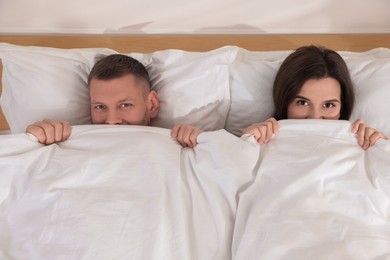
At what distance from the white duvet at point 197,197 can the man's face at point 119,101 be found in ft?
0.37

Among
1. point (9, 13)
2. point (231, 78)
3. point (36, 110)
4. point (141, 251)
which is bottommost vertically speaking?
point (141, 251)

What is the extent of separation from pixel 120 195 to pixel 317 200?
47 centimetres

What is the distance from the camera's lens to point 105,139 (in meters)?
1.13

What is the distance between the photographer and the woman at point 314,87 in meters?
1.28

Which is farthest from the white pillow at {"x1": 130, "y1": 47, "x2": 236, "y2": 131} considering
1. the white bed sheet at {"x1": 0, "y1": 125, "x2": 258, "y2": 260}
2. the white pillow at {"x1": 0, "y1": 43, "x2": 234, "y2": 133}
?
the white bed sheet at {"x1": 0, "y1": 125, "x2": 258, "y2": 260}

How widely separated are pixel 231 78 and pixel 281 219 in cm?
64

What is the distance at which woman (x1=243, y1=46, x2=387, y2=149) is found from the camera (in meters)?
1.28

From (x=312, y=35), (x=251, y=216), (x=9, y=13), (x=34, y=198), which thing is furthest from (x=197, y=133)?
(x=9, y=13)

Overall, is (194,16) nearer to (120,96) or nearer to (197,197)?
(120,96)

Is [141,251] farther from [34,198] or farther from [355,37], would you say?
[355,37]

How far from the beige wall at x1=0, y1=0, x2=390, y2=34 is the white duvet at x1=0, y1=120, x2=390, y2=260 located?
71 centimetres

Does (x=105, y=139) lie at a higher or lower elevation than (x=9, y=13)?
lower

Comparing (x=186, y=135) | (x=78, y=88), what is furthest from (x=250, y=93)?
(x=78, y=88)

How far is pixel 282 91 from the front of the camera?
133 cm
